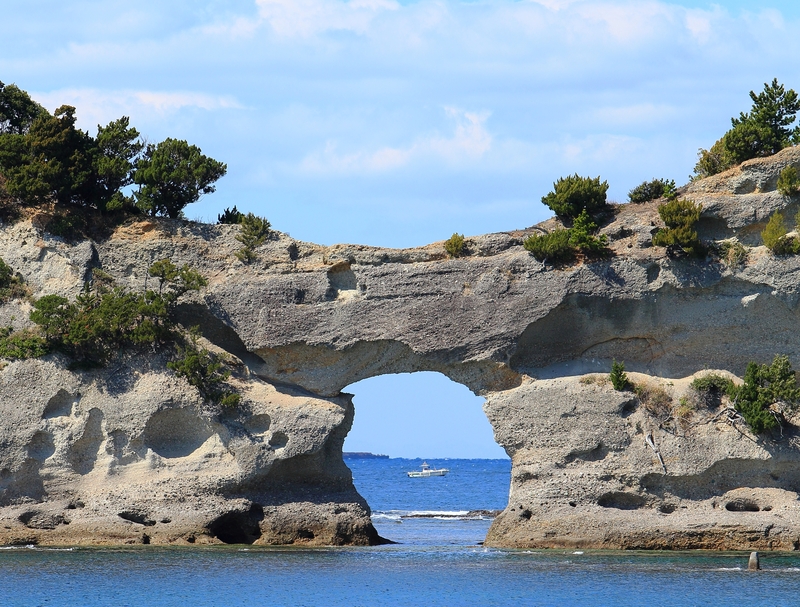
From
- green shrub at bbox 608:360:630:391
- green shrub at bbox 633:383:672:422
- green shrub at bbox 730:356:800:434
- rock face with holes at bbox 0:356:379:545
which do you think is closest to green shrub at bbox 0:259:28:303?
rock face with holes at bbox 0:356:379:545

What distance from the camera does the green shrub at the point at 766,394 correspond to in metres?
36.2

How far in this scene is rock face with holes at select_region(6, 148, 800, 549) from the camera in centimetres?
3678

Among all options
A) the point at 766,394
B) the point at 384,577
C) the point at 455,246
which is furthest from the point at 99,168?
the point at 766,394

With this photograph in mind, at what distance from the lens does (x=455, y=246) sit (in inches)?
1570

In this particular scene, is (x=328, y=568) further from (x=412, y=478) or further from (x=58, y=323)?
(x=412, y=478)

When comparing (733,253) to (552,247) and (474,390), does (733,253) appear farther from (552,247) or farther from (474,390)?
(474,390)

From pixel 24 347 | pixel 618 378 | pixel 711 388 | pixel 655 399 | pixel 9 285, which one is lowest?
pixel 655 399

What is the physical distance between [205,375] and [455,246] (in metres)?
9.27

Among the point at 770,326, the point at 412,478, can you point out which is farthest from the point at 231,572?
the point at 412,478

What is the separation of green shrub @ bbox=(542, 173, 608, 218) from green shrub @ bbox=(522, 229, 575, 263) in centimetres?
139

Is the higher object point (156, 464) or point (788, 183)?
point (788, 183)

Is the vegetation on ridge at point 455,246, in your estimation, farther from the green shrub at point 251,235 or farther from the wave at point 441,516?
the wave at point 441,516

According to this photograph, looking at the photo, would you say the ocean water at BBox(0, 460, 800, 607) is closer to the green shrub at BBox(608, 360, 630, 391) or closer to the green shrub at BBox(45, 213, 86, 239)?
the green shrub at BBox(608, 360, 630, 391)

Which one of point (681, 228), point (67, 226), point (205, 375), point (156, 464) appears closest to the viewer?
point (681, 228)
